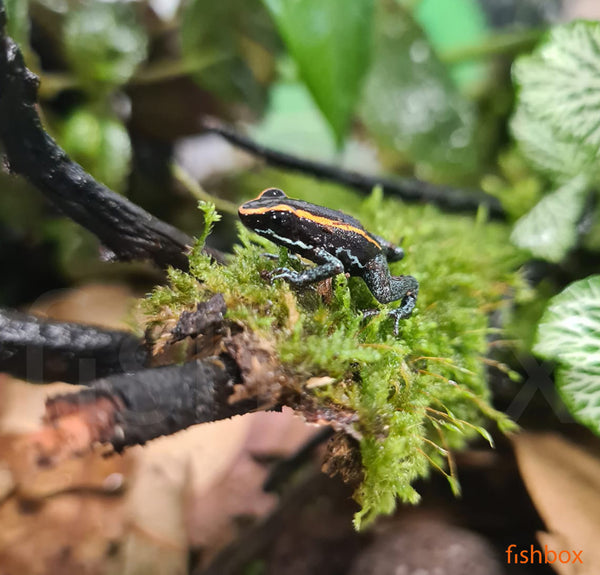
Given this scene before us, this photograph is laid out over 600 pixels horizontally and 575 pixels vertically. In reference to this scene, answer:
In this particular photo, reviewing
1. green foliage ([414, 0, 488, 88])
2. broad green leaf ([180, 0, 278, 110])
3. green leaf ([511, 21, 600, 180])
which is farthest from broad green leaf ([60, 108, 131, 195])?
green foliage ([414, 0, 488, 88])

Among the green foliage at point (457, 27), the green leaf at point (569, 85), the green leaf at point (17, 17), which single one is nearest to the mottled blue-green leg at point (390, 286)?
the green leaf at point (569, 85)

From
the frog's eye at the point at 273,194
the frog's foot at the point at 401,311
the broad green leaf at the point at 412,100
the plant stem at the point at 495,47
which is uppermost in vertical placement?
the plant stem at the point at 495,47

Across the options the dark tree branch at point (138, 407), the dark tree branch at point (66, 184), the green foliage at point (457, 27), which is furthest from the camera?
the green foliage at point (457, 27)

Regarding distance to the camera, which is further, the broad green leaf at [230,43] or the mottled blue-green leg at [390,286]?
the broad green leaf at [230,43]

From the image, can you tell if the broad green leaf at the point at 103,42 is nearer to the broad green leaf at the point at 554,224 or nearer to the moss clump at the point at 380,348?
the moss clump at the point at 380,348

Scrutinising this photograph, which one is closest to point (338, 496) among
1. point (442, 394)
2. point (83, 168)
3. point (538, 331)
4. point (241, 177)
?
point (442, 394)

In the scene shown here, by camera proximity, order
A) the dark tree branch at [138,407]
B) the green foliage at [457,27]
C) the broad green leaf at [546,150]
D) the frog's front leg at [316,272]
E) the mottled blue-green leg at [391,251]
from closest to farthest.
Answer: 1. the dark tree branch at [138,407]
2. the frog's front leg at [316,272]
3. the mottled blue-green leg at [391,251]
4. the broad green leaf at [546,150]
5. the green foliage at [457,27]

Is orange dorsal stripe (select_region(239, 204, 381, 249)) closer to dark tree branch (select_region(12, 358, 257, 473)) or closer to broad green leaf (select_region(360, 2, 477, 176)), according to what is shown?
dark tree branch (select_region(12, 358, 257, 473))
